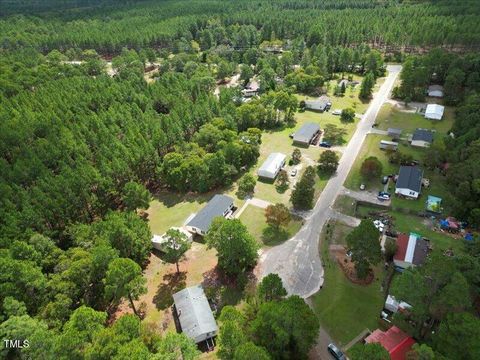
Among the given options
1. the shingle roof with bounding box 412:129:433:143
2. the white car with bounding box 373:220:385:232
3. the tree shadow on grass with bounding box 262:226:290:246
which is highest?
the shingle roof with bounding box 412:129:433:143

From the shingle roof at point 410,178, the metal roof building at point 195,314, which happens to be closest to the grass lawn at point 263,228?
the metal roof building at point 195,314

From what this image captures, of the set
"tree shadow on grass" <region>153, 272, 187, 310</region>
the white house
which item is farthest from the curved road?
the white house

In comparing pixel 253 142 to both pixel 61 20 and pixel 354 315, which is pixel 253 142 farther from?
pixel 61 20

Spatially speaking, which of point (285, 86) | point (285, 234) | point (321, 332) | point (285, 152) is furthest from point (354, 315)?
point (285, 86)

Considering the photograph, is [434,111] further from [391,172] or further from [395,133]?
[391,172]

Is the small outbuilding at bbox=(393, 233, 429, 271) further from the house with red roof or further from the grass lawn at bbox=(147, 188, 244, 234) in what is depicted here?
the grass lawn at bbox=(147, 188, 244, 234)

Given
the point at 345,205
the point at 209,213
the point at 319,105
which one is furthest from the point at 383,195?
the point at 319,105
